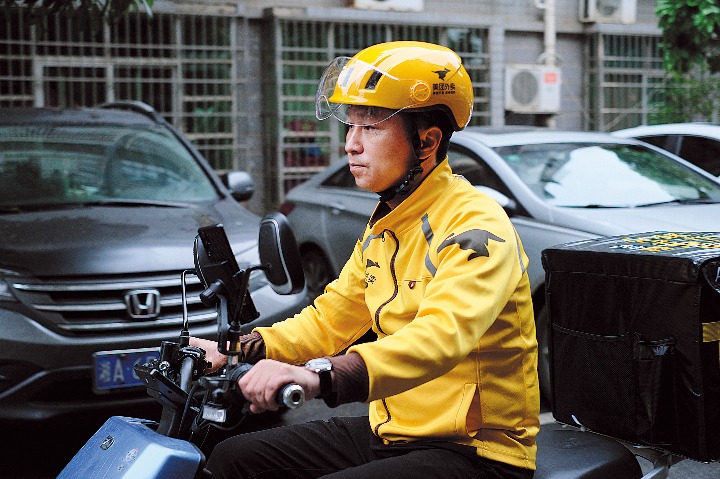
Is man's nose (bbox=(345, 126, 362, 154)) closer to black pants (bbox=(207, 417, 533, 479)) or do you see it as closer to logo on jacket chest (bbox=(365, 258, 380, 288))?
logo on jacket chest (bbox=(365, 258, 380, 288))

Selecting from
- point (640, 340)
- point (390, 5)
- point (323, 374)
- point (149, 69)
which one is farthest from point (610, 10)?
point (323, 374)

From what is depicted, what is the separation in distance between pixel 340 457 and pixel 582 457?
1.93 ft

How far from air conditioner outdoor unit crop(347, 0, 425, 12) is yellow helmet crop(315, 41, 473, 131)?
11935 millimetres

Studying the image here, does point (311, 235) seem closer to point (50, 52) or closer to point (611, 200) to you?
point (611, 200)

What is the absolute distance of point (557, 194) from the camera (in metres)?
5.96

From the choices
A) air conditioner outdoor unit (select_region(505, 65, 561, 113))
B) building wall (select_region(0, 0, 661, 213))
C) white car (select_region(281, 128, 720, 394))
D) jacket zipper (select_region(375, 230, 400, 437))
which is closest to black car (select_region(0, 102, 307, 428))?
white car (select_region(281, 128, 720, 394))

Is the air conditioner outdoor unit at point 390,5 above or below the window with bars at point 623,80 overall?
above

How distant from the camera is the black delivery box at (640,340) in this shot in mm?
2439

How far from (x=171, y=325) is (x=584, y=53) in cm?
1310

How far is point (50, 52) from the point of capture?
12.3 meters

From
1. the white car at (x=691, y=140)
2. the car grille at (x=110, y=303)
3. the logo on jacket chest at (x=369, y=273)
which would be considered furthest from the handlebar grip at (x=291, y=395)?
the white car at (x=691, y=140)

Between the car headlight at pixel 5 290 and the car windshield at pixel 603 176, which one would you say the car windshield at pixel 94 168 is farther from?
the car windshield at pixel 603 176

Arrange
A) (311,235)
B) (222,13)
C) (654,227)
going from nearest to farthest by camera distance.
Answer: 1. (654,227)
2. (311,235)
3. (222,13)

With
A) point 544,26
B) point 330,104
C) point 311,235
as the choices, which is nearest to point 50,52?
point 311,235
